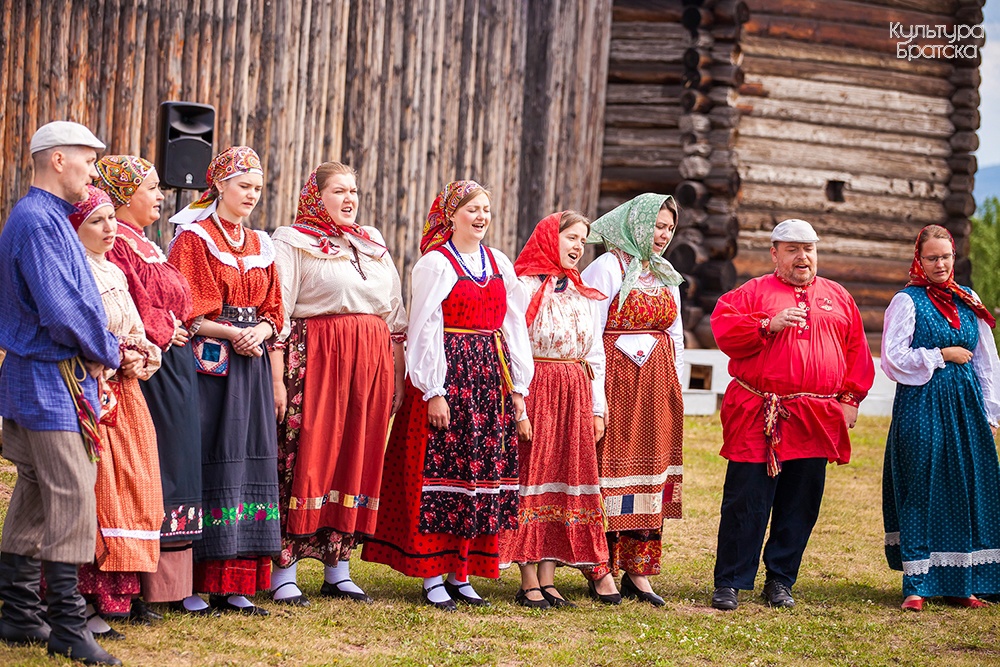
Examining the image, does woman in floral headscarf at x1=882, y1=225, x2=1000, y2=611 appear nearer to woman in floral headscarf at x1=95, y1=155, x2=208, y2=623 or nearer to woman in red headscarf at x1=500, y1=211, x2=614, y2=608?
woman in red headscarf at x1=500, y1=211, x2=614, y2=608

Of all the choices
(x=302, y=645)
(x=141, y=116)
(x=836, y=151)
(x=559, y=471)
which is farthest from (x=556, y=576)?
(x=836, y=151)

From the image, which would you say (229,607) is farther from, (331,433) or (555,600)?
(555,600)

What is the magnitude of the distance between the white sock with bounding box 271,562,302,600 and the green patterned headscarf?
2056mm

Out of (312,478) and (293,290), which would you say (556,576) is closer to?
(312,478)

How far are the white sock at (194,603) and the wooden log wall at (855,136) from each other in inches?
351

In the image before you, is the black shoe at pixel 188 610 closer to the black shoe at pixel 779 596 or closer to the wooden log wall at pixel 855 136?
the black shoe at pixel 779 596

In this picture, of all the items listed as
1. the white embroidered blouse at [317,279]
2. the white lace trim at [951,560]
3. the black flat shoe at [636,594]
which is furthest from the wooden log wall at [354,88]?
the white lace trim at [951,560]

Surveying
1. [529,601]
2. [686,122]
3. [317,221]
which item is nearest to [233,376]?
[317,221]

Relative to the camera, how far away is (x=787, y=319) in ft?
18.8

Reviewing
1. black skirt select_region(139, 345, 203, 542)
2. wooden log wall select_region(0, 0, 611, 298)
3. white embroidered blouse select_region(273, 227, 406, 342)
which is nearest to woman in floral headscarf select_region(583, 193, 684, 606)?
white embroidered blouse select_region(273, 227, 406, 342)

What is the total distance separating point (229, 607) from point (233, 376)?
98 cm

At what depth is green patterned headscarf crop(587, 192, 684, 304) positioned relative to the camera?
595cm

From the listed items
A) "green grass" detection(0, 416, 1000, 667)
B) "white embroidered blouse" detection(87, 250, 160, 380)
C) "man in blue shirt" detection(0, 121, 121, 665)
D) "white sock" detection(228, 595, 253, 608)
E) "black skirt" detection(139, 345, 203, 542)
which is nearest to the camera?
"man in blue shirt" detection(0, 121, 121, 665)

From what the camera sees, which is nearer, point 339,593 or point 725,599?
point 339,593
